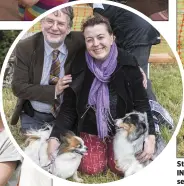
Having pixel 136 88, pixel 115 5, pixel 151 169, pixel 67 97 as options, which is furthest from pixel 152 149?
pixel 115 5

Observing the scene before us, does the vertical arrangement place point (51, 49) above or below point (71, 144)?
above

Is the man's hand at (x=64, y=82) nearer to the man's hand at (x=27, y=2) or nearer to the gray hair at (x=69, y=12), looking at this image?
the gray hair at (x=69, y=12)

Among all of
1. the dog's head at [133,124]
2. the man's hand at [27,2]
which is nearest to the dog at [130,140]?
the dog's head at [133,124]

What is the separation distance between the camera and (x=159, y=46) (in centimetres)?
152

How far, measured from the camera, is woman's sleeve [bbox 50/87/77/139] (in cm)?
151

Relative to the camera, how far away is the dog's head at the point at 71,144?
1526mm

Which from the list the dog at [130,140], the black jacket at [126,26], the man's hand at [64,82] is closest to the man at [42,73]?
the man's hand at [64,82]

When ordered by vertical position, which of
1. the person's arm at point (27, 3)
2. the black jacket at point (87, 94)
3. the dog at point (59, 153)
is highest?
the person's arm at point (27, 3)

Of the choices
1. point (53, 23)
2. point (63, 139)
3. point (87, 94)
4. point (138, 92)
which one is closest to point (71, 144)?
point (63, 139)

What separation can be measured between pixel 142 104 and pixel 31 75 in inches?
15.1

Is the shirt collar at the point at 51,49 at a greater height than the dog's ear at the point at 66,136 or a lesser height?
greater

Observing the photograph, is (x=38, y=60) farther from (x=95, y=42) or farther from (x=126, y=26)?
(x=126, y=26)

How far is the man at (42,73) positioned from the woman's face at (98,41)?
3 cm

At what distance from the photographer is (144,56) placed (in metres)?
1.52
